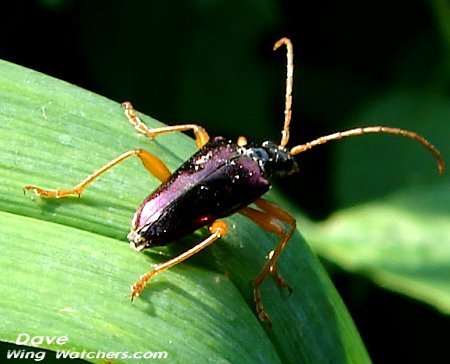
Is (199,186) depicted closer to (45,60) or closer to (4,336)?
(4,336)

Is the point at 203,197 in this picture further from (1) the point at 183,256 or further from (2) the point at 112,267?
(2) the point at 112,267

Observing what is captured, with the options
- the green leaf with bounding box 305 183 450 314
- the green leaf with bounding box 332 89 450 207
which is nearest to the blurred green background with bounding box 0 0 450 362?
the green leaf with bounding box 332 89 450 207

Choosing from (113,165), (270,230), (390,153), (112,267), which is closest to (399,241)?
(390,153)

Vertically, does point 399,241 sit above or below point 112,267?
below

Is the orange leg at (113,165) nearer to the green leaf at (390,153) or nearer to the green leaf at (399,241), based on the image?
the green leaf at (399,241)

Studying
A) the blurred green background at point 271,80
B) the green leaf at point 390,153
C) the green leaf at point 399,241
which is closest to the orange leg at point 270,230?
the green leaf at point 399,241

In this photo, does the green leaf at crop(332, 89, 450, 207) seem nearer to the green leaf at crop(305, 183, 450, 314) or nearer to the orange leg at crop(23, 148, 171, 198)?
the green leaf at crop(305, 183, 450, 314)

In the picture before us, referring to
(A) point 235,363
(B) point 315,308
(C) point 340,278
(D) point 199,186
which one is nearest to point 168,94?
(C) point 340,278
